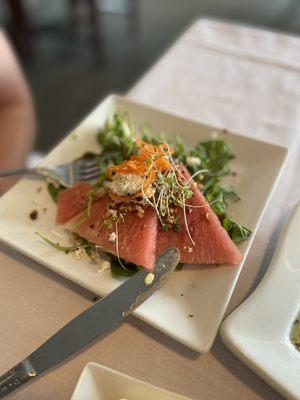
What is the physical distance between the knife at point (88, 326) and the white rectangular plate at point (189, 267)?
0.03 m

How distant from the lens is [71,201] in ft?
3.02

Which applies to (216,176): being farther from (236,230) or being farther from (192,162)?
(236,230)

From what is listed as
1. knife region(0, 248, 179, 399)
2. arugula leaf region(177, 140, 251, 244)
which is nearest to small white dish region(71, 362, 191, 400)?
knife region(0, 248, 179, 399)

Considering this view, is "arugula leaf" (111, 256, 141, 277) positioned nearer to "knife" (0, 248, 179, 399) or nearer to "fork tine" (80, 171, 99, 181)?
"knife" (0, 248, 179, 399)

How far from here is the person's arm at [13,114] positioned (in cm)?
147

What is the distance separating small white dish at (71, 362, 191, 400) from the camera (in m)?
0.59

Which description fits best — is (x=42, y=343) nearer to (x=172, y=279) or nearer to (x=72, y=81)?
(x=172, y=279)

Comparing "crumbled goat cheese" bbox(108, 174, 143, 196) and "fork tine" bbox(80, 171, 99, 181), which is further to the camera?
"fork tine" bbox(80, 171, 99, 181)

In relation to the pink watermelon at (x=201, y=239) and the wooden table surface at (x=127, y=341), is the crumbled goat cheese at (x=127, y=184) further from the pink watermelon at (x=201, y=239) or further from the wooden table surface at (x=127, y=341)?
the wooden table surface at (x=127, y=341)

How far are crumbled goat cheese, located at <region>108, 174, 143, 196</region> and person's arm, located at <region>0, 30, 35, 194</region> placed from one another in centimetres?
75

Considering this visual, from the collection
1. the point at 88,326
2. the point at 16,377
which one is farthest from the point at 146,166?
the point at 16,377

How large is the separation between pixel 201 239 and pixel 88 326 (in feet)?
0.94

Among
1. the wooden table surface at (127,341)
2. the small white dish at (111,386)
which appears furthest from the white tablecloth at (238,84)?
the small white dish at (111,386)

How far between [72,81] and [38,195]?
2071 mm
